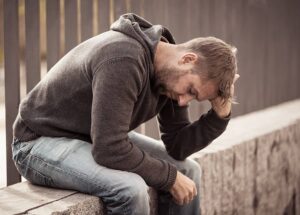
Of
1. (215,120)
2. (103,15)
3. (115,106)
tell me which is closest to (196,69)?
(115,106)

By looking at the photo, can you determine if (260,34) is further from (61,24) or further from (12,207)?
(12,207)

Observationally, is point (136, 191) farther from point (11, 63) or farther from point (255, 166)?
point (255, 166)

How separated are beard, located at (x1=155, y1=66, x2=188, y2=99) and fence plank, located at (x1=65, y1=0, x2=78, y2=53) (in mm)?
872

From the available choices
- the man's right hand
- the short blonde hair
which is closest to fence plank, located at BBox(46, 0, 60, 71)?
the short blonde hair

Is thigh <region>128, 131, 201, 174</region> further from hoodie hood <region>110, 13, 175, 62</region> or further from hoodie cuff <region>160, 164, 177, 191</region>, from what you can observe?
hoodie hood <region>110, 13, 175, 62</region>

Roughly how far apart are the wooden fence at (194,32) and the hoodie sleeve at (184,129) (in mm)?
727

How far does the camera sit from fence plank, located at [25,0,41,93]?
3803 mm

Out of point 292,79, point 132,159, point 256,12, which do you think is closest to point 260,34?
point 256,12

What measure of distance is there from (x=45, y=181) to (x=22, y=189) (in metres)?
0.12

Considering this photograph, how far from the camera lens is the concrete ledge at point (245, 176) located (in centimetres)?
336

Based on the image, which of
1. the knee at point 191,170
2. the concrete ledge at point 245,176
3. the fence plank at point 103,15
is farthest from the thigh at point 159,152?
the fence plank at point 103,15

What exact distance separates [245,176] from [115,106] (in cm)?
222

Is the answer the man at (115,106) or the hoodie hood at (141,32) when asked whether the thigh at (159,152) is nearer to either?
the man at (115,106)

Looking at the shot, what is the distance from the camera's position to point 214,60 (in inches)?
132
